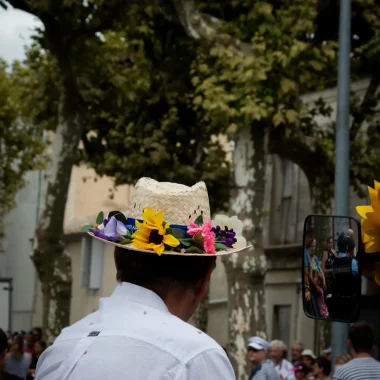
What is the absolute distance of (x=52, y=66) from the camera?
22.6 m

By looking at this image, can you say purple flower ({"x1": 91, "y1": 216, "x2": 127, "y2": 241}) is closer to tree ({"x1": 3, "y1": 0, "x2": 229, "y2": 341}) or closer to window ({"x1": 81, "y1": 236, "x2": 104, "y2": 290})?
tree ({"x1": 3, "y1": 0, "x2": 229, "y2": 341})

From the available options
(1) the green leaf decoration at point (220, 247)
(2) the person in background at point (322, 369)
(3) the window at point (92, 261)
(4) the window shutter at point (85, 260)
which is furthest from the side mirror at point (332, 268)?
(4) the window shutter at point (85, 260)

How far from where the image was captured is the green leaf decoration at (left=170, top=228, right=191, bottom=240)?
3.75m

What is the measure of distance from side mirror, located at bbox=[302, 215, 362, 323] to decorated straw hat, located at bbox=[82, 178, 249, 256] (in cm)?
30

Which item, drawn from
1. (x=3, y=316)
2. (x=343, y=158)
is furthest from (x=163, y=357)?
(x=3, y=316)

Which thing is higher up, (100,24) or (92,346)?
(100,24)

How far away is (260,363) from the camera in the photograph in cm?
1440

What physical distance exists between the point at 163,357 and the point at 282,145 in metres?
17.4

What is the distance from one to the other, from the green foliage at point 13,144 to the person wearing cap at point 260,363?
24.6 meters

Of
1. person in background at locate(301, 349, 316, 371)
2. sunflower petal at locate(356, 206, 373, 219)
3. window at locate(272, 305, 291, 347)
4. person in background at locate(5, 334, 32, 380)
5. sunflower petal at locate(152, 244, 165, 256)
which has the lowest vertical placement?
window at locate(272, 305, 291, 347)

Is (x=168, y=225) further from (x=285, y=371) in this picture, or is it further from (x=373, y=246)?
(x=285, y=371)

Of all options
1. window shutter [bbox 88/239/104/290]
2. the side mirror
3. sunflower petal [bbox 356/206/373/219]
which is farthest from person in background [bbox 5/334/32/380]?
window shutter [bbox 88/239/104/290]

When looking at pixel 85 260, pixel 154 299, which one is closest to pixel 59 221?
pixel 154 299

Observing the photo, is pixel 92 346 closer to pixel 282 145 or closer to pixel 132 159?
pixel 282 145
